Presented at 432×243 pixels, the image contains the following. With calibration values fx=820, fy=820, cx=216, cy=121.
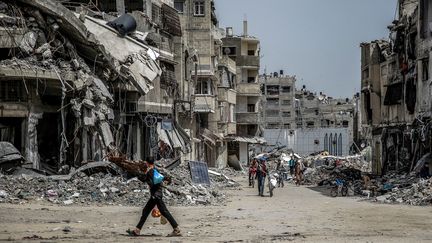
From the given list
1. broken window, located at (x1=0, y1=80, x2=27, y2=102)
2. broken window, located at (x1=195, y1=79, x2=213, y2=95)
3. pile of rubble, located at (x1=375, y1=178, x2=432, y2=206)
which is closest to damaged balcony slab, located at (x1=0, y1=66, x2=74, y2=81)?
broken window, located at (x1=0, y1=80, x2=27, y2=102)

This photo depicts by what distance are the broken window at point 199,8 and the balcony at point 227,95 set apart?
10.0m

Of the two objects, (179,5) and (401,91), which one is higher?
(179,5)

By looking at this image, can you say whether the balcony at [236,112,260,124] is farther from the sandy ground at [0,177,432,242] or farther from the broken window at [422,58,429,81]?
the sandy ground at [0,177,432,242]

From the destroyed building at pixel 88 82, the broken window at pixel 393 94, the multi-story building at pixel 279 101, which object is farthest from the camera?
the multi-story building at pixel 279 101

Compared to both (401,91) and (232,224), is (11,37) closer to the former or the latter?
(232,224)

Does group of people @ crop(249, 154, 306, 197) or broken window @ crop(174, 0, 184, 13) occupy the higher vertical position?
broken window @ crop(174, 0, 184, 13)

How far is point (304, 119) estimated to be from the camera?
13612cm

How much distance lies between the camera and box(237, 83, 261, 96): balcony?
3132 inches

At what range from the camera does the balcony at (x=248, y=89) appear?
79.6 m

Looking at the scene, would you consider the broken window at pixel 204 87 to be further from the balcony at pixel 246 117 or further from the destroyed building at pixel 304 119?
the destroyed building at pixel 304 119

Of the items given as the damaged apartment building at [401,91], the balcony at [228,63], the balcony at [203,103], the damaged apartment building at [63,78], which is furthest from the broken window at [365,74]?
the damaged apartment building at [63,78]

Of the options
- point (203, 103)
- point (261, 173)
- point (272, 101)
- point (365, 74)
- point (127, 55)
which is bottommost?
point (261, 173)

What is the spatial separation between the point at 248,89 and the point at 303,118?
57.2 meters

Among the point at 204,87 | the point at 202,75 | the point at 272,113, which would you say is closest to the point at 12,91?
the point at 202,75
